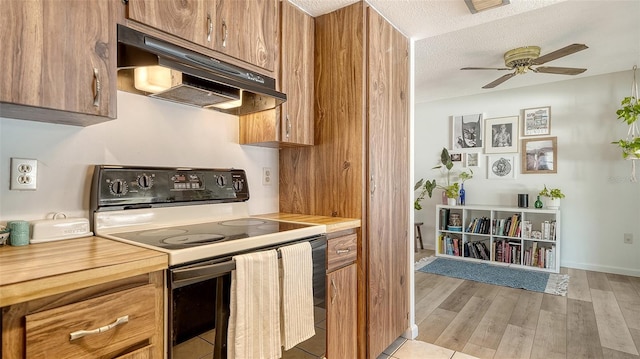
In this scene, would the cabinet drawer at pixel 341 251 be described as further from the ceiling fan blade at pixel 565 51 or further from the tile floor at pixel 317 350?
the ceiling fan blade at pixel 565 51

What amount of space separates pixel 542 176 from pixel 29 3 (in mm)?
5119

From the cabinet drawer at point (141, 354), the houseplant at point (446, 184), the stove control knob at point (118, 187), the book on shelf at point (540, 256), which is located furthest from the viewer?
the houseplant at point (446, 184)

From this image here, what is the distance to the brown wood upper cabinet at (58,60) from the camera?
3.01ft

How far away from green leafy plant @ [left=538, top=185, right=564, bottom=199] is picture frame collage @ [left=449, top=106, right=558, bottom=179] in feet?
0.85

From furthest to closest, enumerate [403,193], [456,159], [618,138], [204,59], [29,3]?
[456,159] → [618,138] → [403,193] → [204,59] → [29,3]

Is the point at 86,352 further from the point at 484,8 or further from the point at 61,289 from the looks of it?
the point at 484,8

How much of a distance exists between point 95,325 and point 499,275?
4.09 meters

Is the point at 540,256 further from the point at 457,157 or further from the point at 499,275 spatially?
the point at 457,157

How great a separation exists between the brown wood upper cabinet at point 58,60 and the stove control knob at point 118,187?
11.7 inches

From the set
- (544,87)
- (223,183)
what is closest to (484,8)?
(223,183)

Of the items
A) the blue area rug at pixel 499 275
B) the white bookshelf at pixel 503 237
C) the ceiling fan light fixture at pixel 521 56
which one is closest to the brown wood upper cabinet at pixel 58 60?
the ceiling fan light fixture at pixel 521 56

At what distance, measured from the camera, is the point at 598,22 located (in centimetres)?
262

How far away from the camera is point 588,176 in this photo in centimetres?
404

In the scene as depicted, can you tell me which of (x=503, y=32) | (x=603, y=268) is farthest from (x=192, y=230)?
(x=603, y=268)
